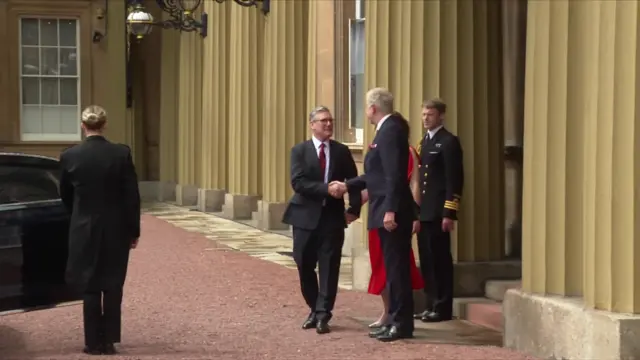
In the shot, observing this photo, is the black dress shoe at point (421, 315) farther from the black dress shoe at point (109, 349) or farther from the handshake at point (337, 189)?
the black dress shoe at point (109, 349)

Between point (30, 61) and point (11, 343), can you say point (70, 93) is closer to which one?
point (30, 61)

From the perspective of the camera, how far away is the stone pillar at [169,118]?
2833 centimetres

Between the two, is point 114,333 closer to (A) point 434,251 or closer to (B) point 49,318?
(B) point 49,318

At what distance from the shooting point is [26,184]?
9.13 meters

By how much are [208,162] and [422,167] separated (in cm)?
1421

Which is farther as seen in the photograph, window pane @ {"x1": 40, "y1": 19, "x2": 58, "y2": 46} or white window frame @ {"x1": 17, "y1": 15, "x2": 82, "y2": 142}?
window pane @ {"x1": 40, "y1": 19, "x2": 58, "y2": 46}

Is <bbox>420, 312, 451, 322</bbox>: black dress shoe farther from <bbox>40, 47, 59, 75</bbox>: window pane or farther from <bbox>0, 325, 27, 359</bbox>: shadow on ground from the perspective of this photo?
<bbox>40, 47, 59, 75</bbox>: window pane

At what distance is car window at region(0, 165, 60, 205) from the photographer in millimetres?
8969

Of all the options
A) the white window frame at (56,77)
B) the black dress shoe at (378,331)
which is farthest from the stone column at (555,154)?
the white window frame at (56,77)

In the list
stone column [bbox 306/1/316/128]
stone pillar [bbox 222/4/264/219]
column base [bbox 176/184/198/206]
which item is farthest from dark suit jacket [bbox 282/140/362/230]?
column base [bbox 176/184/198/206]

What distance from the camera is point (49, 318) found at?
1037cm

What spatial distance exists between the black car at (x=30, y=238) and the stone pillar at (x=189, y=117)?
662 inches

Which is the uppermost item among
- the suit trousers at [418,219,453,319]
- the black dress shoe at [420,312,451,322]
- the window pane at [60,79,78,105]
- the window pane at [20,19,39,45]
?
the window pane at [20,19,39,45]

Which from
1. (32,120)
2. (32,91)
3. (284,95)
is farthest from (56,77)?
(284,95)
